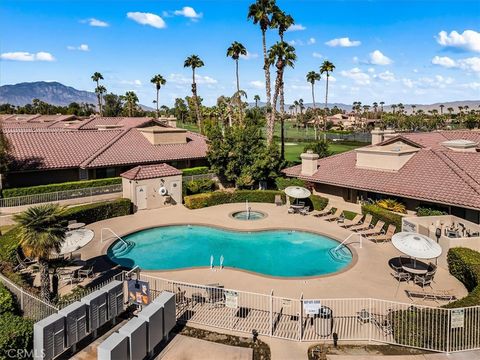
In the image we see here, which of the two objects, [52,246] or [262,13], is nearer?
[52,246]

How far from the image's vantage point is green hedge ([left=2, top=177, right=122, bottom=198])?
29.4 m

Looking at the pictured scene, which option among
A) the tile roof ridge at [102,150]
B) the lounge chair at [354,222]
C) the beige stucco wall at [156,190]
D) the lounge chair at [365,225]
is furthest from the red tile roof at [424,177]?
the tile roof ridge at [102,150]

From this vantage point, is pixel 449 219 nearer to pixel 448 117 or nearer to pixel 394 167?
pixel 394 167

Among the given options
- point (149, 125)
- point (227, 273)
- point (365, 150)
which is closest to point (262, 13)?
point (149, 125)

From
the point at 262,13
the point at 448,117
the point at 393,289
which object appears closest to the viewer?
the point at 393,289

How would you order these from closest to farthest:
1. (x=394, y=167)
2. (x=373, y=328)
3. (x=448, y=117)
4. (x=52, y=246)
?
(x=373, y=328), (x=52, y=246), (x=394, y=167), (x=448, y=117)

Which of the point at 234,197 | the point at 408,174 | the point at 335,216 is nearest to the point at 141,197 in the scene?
the point at 234,197

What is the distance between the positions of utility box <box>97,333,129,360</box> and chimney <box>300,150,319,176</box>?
1029 inches

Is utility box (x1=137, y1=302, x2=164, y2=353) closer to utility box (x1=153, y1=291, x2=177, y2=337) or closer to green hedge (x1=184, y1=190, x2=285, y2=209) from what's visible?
utility box (x1=153, y1=291, x2=177, y2=337)

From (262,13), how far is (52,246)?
36.6m

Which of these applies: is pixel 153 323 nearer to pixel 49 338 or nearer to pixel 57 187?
pixel 49 338

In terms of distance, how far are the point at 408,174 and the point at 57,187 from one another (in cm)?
2785

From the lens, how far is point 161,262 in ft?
76.0

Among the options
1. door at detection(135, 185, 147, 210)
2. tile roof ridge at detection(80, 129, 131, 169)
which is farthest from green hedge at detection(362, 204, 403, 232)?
tile roof ridge at detection(80, 129, 131, 169)
